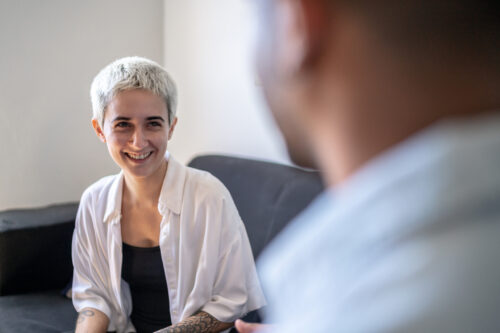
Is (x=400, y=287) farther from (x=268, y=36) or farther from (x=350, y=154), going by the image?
(x=268, y=36)

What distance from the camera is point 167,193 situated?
1326 mm

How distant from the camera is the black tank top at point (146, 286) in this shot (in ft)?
4.30

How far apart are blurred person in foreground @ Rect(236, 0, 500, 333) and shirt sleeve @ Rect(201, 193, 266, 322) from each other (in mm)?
866

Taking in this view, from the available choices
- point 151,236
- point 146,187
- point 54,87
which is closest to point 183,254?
point 151,236

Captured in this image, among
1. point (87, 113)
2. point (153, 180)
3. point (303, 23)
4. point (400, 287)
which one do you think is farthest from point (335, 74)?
point (87, 113)

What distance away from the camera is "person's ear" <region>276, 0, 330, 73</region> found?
0.34 m

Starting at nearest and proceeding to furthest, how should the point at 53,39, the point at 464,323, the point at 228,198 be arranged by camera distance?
1. the point at 464,323
2. the point at 228,198
3. the point at 53,39

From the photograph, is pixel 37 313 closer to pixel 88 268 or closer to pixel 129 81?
pixel 88 268

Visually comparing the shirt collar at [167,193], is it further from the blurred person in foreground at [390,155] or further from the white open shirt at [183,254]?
the blurred person in foreground at [390,155]

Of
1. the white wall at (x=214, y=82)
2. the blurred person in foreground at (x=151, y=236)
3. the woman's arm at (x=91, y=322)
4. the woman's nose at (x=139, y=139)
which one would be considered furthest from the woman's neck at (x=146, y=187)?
the white wall at (x=214, y=82)

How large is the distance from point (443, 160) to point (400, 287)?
83 mm

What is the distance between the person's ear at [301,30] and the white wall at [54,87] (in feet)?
6.66

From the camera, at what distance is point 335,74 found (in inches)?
13.7

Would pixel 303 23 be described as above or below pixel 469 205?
above
